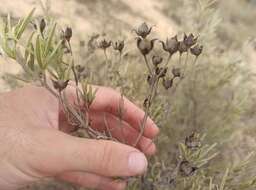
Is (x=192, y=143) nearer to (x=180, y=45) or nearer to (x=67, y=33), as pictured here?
(x=180, y=45)

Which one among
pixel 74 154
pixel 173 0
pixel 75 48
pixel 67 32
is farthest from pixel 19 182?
pixel 173 0

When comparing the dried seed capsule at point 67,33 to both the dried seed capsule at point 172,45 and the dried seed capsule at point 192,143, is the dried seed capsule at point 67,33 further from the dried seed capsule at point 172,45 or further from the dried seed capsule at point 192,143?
the dried seed capsule at point 192,143

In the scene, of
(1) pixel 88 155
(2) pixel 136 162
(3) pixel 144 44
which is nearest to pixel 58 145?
(1) pixel 88 155

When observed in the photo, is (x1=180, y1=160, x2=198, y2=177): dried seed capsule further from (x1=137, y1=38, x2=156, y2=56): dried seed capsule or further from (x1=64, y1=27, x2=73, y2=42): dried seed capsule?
(x1=64, y1=27, x2=73, y2=42): dried seed capsule

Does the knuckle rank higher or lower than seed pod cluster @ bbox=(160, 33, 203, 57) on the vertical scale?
lower

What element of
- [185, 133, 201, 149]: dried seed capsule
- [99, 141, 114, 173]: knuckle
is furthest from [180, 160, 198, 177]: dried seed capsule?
[99, 141, 114, 173]: knuckle

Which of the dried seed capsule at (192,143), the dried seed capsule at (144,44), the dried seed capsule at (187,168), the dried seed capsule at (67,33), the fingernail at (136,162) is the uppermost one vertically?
the dried seed capsule at (144,44)

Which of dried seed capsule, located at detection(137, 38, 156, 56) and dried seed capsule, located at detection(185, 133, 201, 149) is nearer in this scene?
dried seed capsule, located at detection(137, 38, 156, 56)

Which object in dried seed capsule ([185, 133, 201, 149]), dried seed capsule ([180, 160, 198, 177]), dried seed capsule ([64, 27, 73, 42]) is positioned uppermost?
dried seed capsule ([64, 27, 73, 42])

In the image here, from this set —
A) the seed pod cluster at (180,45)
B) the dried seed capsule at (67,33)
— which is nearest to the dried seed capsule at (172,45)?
the seed pod cluster at (180,45)
